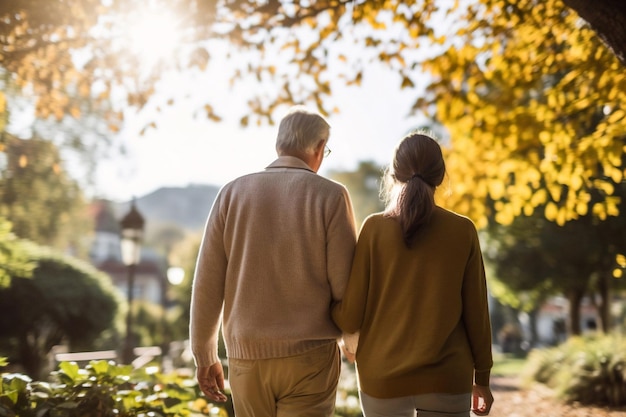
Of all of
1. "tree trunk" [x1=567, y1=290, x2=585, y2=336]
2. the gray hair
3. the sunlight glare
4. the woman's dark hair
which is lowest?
"tree trunk" [x1=567, y1=290, x2=585, y2=336]

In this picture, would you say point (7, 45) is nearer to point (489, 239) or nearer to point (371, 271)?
point (371, 271)

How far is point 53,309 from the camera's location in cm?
1404

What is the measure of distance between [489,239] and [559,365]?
24.3 ft

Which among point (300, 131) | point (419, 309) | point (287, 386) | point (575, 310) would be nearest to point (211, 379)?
point (287, 386)

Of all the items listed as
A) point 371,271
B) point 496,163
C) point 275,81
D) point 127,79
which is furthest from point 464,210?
point 371,271

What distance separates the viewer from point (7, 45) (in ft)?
20.7

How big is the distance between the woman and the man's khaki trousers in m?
0.15

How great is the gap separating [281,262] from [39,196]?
19.2 meters

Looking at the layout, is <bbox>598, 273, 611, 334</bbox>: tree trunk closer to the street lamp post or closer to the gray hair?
the street lamp post

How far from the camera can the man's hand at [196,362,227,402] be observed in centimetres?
303

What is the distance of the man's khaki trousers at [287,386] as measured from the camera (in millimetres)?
2730

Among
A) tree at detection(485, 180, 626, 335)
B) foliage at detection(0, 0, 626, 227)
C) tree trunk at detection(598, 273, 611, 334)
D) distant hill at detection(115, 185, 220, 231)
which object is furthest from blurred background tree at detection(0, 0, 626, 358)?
distant hill at detection(115, 185, 220, 231)

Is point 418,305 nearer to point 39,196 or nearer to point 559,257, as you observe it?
point 559,257

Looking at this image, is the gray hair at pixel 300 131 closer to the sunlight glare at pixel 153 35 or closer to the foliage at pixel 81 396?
Result: the foliage at pixel 81 396
